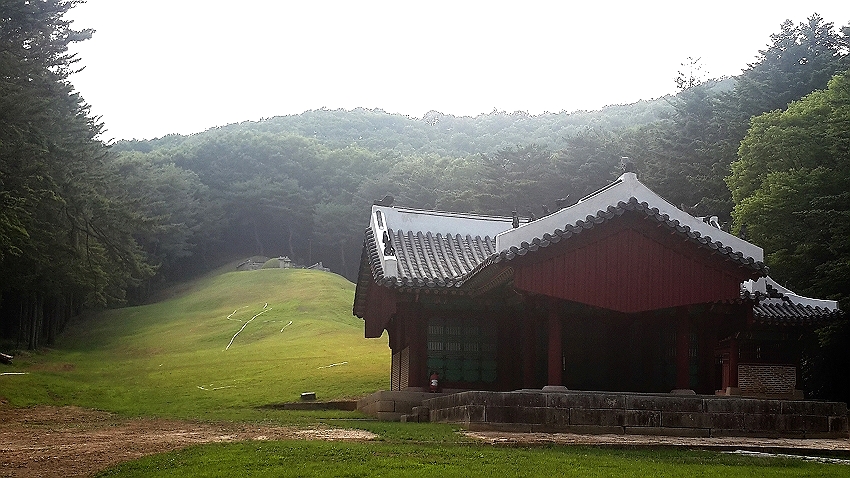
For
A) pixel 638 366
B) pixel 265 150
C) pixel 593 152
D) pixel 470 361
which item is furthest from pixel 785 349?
pixel 265 150

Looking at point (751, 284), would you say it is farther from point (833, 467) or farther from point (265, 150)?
point (265, 150)

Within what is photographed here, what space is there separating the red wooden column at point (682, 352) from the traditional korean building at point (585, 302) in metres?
0.03

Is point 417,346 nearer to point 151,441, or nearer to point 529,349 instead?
point 529,349

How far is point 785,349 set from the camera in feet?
87.6

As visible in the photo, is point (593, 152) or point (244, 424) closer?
point (244, 424)

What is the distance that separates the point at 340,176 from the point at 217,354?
165 feet

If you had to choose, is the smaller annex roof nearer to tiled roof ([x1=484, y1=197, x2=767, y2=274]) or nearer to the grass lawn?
tiled roof ([x1=484, y1=197, x2=767, y2=274])

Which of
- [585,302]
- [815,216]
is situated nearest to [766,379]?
[815,216]

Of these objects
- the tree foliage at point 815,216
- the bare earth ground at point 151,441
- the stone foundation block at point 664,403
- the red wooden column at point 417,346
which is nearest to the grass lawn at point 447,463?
the bare earth ground at point 151,441

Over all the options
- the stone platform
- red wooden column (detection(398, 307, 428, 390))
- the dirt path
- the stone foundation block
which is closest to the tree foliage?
the stone foundation block

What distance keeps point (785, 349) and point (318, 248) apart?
229 feet

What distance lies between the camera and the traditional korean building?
703 inches

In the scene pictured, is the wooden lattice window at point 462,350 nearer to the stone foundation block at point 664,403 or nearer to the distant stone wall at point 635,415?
the distant stone wall at point 635,415

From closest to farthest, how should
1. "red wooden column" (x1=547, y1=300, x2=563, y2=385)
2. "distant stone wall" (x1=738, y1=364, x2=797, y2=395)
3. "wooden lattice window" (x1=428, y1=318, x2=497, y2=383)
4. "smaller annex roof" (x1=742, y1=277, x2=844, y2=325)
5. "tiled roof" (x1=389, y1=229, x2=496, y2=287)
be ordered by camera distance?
"red wooden column" (x1=547, y1=300, x2=563, y2=385)
"tiled roof" (x1=389, y1=229, x2=496, y2=287)
"wooden lattice window" (x1=428, y1=318, x2=497, y2=383)
"smaller annex roof" (x1=742, y1=277, x2=844, y2=325)
"distant stone wall" (x1=738, y1=364, x2=797, y2=395)
